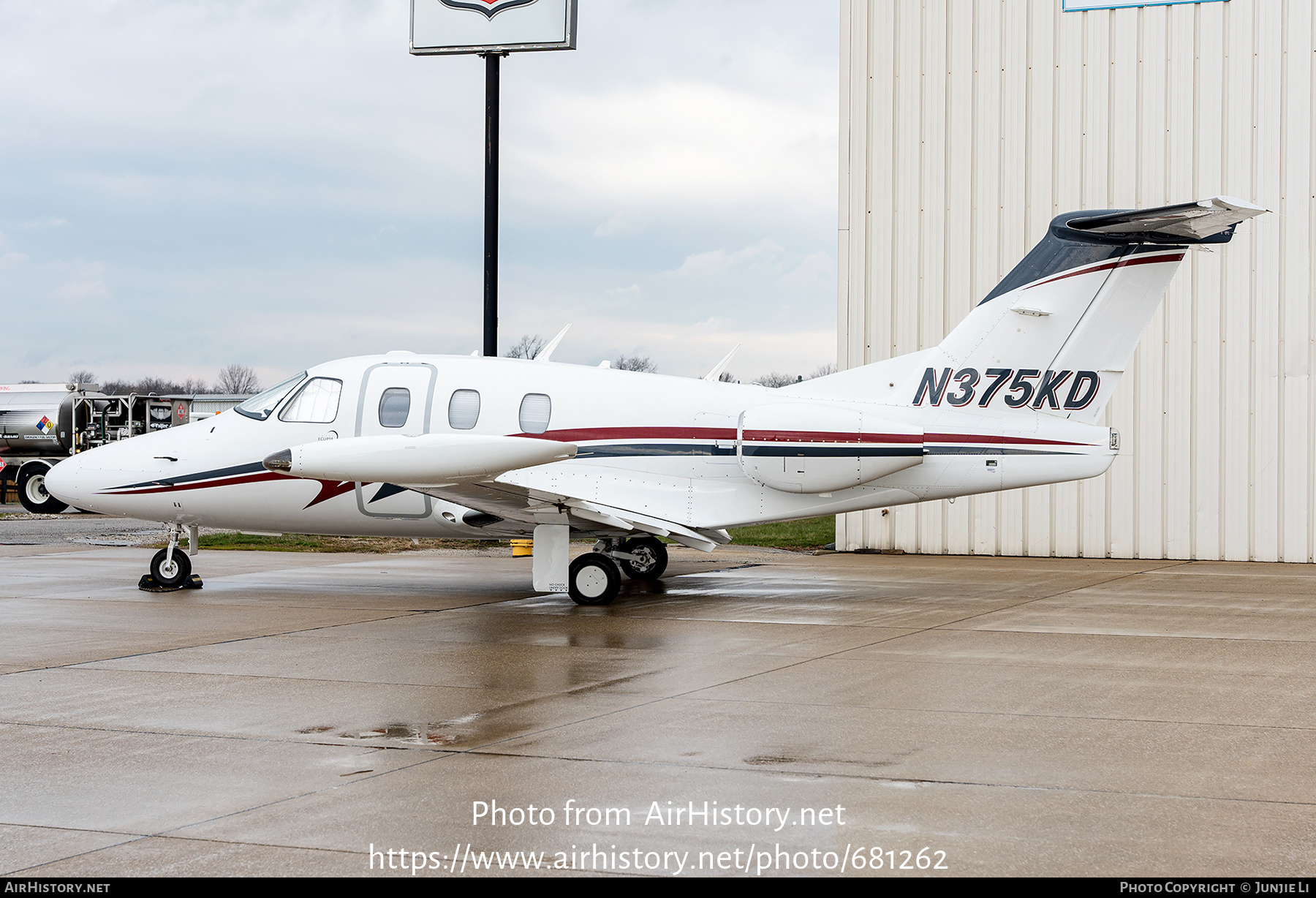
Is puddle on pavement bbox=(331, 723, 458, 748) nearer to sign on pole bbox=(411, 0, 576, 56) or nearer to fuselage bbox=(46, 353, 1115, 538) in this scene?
fuselage bbox=(46, 353, 1115, 538)

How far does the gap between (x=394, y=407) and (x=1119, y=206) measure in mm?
13575

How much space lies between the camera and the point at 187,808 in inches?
216

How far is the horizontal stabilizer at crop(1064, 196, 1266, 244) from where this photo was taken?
11719 millimetres

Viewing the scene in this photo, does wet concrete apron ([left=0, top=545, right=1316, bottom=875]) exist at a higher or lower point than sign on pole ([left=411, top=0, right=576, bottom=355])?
lower

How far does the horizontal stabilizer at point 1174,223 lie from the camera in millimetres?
11719

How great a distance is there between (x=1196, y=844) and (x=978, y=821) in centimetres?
87

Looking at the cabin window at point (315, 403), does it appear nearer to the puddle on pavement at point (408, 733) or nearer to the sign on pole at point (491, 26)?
the puddle on pavement at point (408, 733)

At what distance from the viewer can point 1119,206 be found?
20859 mm

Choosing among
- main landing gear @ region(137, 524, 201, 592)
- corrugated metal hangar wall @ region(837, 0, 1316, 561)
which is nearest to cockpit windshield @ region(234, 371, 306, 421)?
main landing gear @ region(137, 524, 201, 592)

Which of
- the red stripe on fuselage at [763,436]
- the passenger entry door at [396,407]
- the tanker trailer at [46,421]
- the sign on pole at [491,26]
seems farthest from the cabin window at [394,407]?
the tanker trailer at [46,421]

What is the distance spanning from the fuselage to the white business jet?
0.07 ft

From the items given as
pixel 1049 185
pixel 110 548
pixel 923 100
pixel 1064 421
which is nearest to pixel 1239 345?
pixel 1049 185

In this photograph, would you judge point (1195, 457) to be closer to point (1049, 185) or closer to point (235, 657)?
point (1049, 185)

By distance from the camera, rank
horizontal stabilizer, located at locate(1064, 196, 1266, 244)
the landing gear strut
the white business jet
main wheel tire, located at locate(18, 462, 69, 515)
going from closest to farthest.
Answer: horizontal stabilizer, located at locate(1064, 196, 1266, 244) < the white business jet < the landing gear strut < main wheel tire, located at locate(18, 462, 69, 515)
